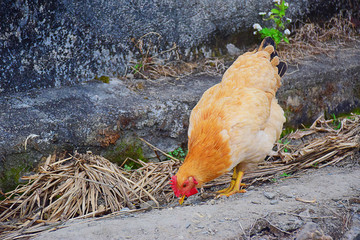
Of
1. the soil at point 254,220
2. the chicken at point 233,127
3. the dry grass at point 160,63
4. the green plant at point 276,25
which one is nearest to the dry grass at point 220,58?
the dry grass at point 160,63

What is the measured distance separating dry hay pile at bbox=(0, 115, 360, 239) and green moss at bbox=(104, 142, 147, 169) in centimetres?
8

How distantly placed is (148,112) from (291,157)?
1.46 m

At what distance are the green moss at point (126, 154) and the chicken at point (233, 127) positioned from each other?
2.46 ft

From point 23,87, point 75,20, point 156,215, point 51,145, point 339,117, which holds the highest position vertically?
point 75,20

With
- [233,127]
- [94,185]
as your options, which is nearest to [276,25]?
[233,127]

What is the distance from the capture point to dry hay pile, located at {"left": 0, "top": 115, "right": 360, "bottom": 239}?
283 cm

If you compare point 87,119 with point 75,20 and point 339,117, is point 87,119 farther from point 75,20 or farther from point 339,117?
point 339,117

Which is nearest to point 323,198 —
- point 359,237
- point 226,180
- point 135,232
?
point 359,237

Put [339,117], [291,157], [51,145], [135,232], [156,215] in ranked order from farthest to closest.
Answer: [339,117] < [291,157] < [51,145] < [156,215] < [135,232]

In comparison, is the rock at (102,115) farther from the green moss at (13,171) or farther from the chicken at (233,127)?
the chicken at (233,127)

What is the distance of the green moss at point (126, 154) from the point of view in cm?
350

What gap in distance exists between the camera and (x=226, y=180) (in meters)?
3.54

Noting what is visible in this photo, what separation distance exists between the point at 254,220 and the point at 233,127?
77 centimetres

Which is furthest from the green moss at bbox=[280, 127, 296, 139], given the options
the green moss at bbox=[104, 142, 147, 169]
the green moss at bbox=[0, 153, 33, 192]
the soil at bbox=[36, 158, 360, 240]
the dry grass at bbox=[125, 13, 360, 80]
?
the green moss at bbox=[0, 153, 33, 192]
